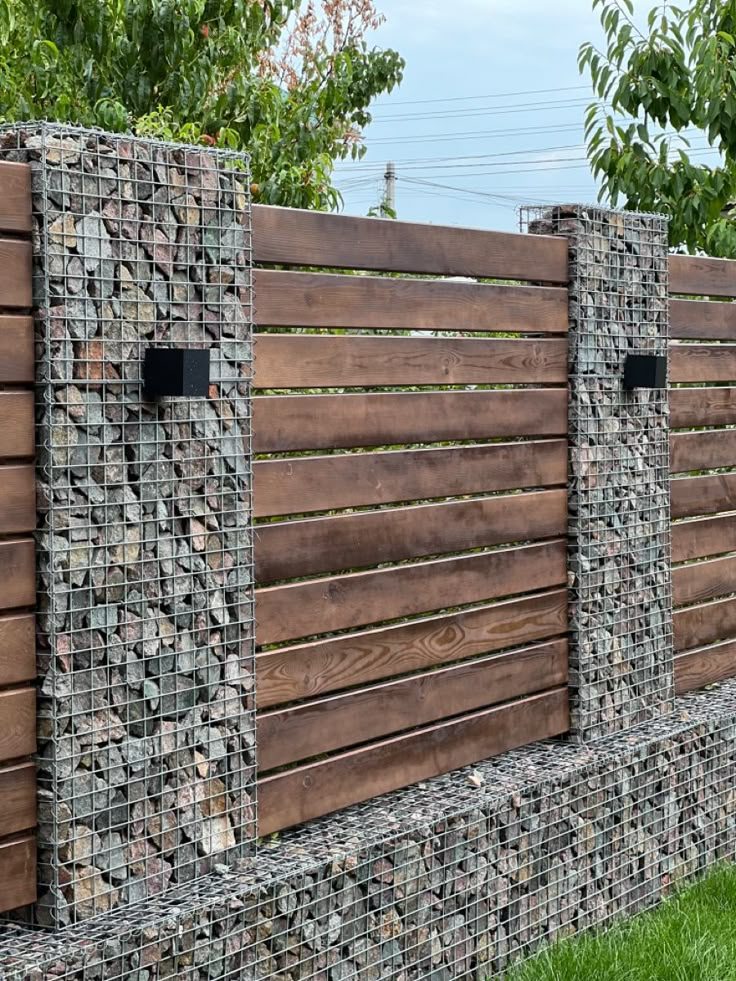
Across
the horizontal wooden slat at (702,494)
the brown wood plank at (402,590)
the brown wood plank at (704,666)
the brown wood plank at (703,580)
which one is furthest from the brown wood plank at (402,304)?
the brown wood plank at (704,666)

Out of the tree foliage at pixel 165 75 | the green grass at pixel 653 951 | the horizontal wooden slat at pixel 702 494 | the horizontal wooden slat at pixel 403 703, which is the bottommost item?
the green grass at pixel 653 951

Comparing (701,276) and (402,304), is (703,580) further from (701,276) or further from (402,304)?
(402,304)

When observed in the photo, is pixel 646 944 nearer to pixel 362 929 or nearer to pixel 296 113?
pixel 362 929

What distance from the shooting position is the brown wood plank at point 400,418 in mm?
3805

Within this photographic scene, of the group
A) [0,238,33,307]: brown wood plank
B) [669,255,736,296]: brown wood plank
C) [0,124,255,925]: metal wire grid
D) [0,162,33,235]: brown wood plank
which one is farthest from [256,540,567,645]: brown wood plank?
[669,255,736,296]: brown wood plank

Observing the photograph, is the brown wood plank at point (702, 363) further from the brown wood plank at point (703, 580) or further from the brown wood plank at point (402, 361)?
the brown wood plank at point (402, 361)

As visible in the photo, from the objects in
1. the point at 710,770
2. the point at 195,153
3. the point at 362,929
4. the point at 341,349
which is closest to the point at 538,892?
the point at 362,929

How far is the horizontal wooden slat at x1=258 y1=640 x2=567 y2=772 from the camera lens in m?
3.81

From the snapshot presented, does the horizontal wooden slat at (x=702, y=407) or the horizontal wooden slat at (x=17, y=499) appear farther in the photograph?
the horizontal wooden slat at (x=702, y=407)

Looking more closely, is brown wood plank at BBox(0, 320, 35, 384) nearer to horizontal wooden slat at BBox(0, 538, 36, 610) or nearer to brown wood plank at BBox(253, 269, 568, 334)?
horizontal wooden slat at BBox(0, 538, 36, 610)

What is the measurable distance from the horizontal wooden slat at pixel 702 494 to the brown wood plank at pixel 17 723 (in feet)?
10.9

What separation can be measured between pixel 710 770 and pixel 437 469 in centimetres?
207

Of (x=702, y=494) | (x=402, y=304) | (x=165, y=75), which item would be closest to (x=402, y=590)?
(x=402, y=304)

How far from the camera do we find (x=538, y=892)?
4578mm
